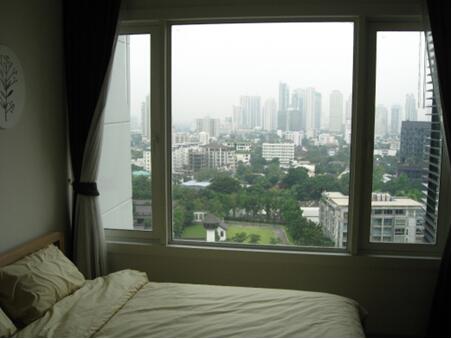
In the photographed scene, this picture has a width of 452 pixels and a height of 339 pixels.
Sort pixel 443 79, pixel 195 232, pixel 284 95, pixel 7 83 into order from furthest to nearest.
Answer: pixel 195 232 < pixel 284 95 < pixel 443 79 < pixel 7 83

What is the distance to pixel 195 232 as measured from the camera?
3662 millimetres

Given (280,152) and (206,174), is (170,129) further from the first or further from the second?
(280,152)

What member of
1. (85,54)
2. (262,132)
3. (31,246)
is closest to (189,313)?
(31,246)

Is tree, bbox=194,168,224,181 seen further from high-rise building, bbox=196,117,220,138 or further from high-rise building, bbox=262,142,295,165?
high-rise building, bbox=262,142,295,165

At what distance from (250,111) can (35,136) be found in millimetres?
1459

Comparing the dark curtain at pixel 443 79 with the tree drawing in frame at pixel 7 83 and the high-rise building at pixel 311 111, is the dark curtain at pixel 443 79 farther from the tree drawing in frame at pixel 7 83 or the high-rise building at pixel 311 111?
the tree drawing in frame at pixel 7 83

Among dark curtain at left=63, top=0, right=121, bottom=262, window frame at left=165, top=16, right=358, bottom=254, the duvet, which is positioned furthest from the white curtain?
the duvet

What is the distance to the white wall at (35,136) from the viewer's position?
2.86 meters

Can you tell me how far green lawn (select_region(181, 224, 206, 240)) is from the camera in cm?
366

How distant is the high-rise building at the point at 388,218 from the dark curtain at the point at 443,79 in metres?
0.32

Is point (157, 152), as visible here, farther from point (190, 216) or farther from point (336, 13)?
point (336, 13)

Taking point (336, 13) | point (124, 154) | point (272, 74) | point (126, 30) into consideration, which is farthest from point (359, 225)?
point (126, 30)

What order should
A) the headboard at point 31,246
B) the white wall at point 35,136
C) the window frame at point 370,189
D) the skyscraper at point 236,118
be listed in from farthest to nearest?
1. the skyscraper at point 236,118
2. the window frame at point 370,189
3. the white wall at point 35,136
4. the headboard at point 31,246

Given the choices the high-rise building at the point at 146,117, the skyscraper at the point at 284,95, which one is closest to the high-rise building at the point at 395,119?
the skyscraper at the point at 284,95
